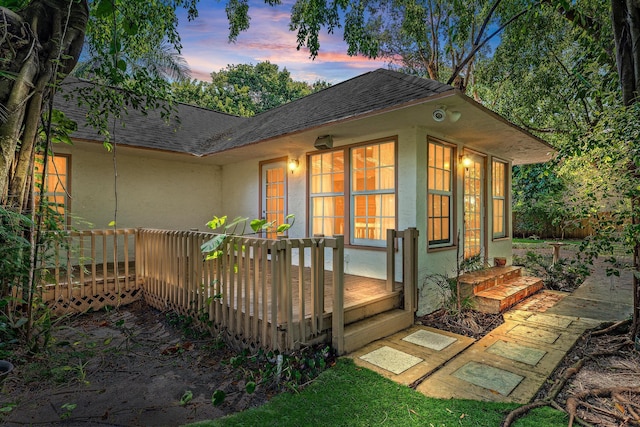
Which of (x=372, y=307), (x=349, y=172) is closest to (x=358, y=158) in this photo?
(x=349, y=172)

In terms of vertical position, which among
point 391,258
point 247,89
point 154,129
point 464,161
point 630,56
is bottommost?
point 391,258

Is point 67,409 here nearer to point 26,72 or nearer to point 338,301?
point 338,301

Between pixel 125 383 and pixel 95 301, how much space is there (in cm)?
267

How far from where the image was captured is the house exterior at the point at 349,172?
15.7 feet

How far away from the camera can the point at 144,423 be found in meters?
2.38

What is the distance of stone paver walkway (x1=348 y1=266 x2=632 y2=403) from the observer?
2809 mm

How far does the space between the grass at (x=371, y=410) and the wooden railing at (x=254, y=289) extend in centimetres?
61

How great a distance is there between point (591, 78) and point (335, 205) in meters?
4.33

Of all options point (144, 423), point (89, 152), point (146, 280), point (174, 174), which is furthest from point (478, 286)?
point (89, 152)

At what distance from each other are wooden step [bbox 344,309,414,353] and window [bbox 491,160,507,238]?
13.0ft

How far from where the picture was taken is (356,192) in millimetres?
5590

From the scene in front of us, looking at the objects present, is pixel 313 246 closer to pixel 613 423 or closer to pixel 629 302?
pixel 613 423

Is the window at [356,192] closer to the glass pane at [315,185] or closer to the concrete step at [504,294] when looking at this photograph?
the glass pane at [315,185]

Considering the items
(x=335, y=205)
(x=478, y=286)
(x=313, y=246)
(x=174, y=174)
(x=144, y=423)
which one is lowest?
(x=144, y=423)
